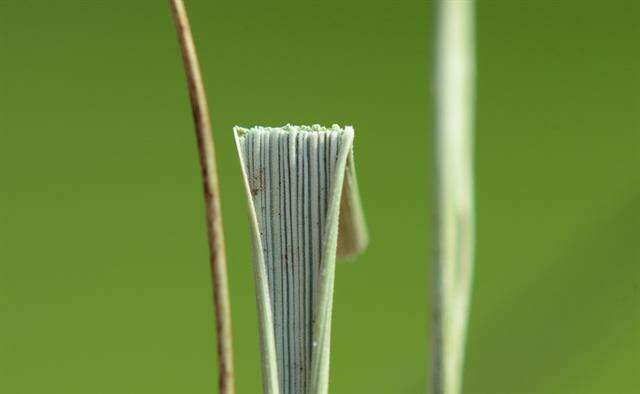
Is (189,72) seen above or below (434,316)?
above

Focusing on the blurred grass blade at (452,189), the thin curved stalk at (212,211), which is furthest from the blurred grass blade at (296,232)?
the blurred grass blade at (452,189)

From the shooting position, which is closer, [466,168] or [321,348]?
[466,168]

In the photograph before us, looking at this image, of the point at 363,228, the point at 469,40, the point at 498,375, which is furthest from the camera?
the point at 363,228

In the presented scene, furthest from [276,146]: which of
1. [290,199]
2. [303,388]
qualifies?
[303,388]

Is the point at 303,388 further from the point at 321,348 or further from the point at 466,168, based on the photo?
the point at 466,168

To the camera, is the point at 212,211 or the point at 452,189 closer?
the point at 452,189

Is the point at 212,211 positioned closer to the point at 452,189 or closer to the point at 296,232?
the point at 296,232

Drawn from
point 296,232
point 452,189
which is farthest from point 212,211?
point 452,189

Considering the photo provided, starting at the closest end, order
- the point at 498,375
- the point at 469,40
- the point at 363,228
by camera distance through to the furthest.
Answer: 1. the point at 469,40
2. the point at 498,375
3. the point at 363,228
